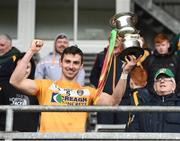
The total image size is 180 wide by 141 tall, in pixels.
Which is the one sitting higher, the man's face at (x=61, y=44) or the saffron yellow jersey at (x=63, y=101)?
the man's face at (x=61, y=44)

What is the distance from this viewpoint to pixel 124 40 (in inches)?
192

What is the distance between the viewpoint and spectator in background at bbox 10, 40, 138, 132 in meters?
4.36

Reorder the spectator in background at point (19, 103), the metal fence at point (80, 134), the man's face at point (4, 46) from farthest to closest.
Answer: the man's face at point (4, 46) → the spectator in background at point (19, 103) → the metal fence at point (80, 134)

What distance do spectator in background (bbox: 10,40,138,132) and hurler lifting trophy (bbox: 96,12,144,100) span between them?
0.39 feet

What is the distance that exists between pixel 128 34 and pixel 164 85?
1.81 feet

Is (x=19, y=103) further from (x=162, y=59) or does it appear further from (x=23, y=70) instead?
(x=162, y=59)

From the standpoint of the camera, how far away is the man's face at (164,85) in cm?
484

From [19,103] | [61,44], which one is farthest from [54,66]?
[19,103]

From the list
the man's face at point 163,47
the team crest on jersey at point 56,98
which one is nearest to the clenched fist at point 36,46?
the team crest on jersey at point 56,98

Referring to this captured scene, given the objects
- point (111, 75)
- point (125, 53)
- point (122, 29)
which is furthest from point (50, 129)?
point (111, 75)

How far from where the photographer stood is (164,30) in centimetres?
974

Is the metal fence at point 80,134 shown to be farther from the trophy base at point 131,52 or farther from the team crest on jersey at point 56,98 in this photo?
the trophy base at point 131,52

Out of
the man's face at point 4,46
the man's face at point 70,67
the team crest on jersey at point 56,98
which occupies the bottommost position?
the team crest on jersey at point 56,98

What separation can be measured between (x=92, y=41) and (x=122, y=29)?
4618 millimetres
